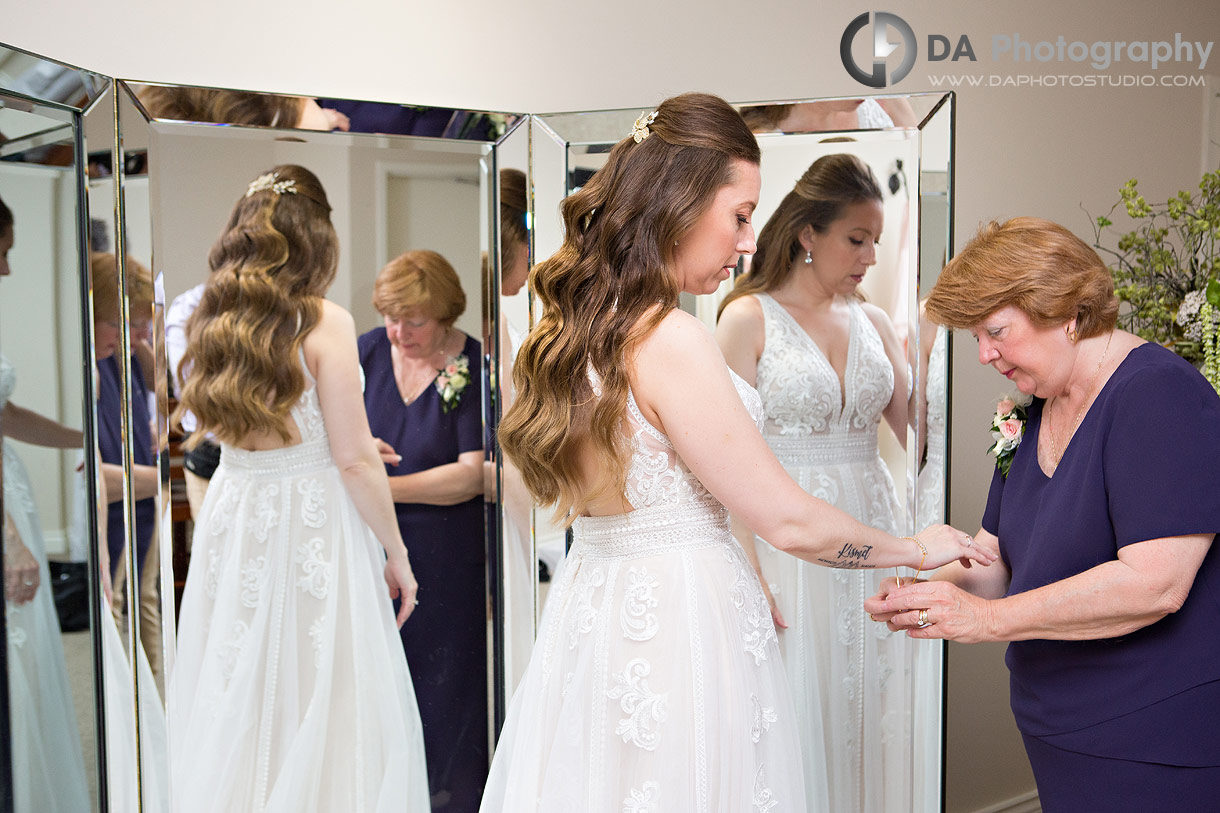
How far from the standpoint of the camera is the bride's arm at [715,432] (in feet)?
4.93

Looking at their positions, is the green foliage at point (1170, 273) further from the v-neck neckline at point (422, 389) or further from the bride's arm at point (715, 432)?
the v-neck neckline at point (422, 389)

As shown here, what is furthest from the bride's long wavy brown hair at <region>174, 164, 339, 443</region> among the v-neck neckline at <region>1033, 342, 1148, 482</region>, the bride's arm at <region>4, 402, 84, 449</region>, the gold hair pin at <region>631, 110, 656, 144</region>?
the v-neck neckline at <region>1033, 342, 1148, 482</region>

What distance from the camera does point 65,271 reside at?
195cm

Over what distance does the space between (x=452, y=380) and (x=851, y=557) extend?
1117 millimetres

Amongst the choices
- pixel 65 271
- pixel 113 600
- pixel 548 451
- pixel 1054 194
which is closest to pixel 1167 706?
pixel 548 451

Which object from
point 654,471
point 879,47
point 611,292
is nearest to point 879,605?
point 654,471

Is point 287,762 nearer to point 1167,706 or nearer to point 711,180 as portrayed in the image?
point 711,180

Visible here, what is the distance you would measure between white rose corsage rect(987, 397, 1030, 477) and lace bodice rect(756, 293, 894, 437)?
49cm

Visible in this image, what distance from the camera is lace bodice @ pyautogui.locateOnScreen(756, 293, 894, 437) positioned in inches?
95.0

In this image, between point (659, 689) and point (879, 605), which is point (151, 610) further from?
point (879, 605)

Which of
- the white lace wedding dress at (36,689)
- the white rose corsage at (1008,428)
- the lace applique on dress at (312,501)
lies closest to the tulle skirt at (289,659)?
the lace applique on dress at (312,501)

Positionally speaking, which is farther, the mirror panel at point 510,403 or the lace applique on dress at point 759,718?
the mirror panel at point 510,403

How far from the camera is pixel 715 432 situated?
4.93 ft

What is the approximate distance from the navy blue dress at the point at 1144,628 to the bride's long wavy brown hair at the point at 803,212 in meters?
0.85
